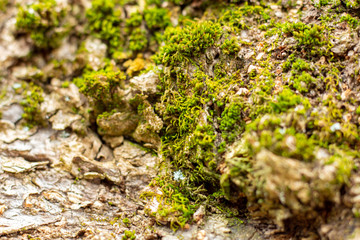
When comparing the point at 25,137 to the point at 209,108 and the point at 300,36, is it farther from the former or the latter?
the point at 300,36

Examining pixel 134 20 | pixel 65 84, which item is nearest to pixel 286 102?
pixel 134 20

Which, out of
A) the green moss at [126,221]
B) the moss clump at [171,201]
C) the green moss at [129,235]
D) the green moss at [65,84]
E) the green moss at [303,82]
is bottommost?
the green moss at [126,221]

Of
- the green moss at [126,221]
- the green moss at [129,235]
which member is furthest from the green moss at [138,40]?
the green moss at [129,235]

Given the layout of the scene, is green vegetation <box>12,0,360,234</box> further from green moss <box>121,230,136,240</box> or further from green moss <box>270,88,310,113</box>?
green moss <box>121,230,136,240</box>

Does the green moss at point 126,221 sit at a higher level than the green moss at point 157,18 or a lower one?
lower

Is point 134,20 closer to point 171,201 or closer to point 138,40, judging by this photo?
point 138,40

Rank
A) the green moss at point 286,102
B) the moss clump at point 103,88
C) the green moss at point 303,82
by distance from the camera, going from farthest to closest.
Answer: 1. the moss clump at point 103,88
2. the green moss at point 303,82
3. the green moss at point 286,102

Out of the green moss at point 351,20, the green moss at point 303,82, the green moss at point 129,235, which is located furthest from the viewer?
the green moss at point 351,20

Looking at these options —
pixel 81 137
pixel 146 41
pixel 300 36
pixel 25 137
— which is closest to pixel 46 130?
pixel 25 137

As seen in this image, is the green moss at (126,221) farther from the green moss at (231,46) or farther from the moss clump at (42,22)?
the moss clump at (42,22)
